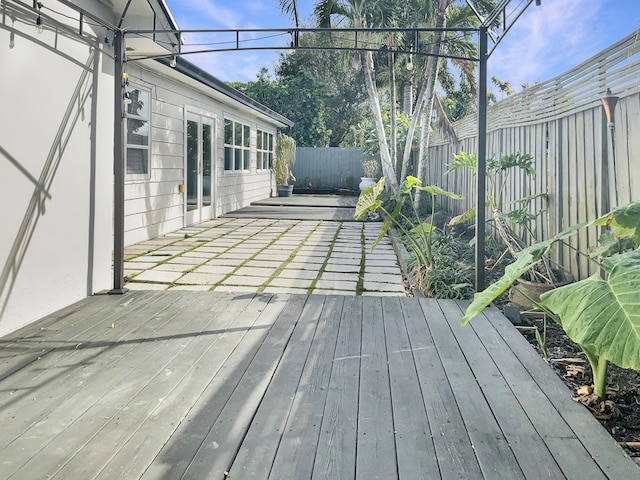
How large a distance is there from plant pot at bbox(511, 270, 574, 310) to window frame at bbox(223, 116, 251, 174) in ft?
23.1

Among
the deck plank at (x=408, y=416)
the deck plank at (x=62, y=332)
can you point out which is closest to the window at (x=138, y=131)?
the deck plank at (x=62, y=332)

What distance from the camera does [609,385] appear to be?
2342mm

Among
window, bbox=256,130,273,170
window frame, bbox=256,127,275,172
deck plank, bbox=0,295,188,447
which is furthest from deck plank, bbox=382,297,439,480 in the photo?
window, bbox=256,130,273,170

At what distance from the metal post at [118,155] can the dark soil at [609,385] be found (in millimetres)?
3008

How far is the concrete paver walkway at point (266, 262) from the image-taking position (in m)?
4.26

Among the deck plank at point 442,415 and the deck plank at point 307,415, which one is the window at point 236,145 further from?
the deck plank at point 442,415

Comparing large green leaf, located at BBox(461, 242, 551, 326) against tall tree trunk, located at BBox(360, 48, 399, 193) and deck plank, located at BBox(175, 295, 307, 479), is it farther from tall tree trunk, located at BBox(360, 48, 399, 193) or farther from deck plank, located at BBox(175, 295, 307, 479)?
tall tree trunk, located at BBox(360, 48, 399, 193)

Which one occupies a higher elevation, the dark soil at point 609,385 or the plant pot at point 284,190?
the plant pot at point 284,190

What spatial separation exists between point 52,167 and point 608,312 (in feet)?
10.6

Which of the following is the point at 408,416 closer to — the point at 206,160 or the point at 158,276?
the point at 158,276

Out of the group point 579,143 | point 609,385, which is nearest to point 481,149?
point 579,143

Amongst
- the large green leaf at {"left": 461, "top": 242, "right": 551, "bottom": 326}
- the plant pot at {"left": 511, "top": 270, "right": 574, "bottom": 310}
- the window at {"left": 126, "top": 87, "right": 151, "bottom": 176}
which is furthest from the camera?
the window at {"left": 126, "top": 87, "right": 151, "bottom": 176}

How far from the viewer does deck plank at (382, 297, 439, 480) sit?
63.5 inches

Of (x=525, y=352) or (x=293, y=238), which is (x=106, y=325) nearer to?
(x=525, y=352)
